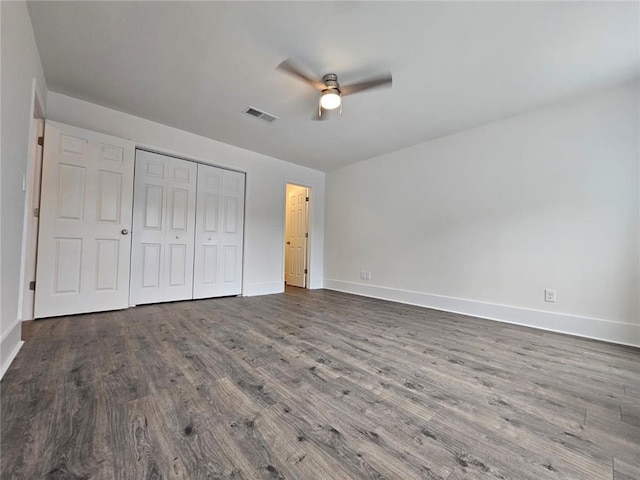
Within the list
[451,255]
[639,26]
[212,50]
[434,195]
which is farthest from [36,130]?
[639,26]

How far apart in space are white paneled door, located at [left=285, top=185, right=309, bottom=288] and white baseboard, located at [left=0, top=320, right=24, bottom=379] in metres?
3.98

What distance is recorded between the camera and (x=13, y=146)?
5.73 feet

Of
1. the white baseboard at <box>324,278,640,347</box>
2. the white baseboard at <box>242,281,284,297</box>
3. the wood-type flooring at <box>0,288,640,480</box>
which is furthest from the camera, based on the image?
the white baseboard at <box>242,281,284,297</box>

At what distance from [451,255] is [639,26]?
254 centimetres

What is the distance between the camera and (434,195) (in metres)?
3.93

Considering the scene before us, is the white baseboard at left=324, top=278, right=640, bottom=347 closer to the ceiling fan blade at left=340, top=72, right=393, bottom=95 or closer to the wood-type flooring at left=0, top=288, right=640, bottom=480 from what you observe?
the wood-type flooring at left=0, top=288, right=640, bottom=480

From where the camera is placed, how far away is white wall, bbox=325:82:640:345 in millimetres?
2568

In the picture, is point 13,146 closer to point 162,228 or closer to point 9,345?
point 9,345

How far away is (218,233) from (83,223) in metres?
1.59

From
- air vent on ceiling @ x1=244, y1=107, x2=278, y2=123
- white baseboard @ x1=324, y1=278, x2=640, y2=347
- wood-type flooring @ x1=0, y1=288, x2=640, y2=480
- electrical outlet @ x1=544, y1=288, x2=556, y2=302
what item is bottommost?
wood-type flooring @ x1=0, y1=288, x2=640, y2=480

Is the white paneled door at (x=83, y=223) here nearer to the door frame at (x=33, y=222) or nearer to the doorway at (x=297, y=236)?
the door frame at (x=33, y=222)

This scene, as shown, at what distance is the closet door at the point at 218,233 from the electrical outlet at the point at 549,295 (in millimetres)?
4069

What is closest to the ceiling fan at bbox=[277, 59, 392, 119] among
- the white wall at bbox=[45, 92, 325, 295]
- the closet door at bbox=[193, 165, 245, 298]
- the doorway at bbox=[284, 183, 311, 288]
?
the white wall at bbox=[45, 92, 325, 295]

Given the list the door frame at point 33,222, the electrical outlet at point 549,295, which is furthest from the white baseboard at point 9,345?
the electrical outlet at point 549,295
